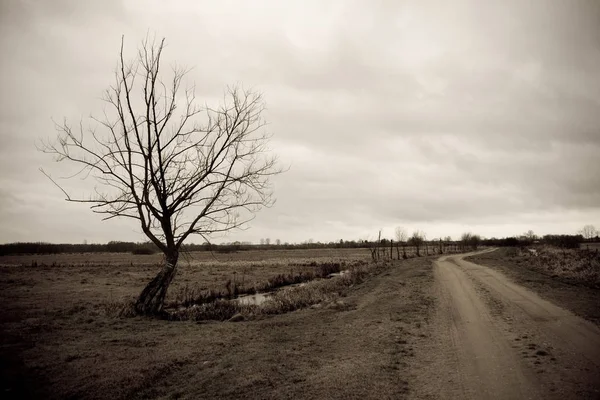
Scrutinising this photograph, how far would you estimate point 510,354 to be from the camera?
7.27 m

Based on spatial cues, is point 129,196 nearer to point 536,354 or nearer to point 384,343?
point 384,343

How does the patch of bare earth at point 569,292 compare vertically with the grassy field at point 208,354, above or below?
above

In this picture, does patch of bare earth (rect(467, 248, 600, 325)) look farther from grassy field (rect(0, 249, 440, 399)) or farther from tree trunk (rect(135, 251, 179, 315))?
tree trunk (rect(135, 251, 179, 315))

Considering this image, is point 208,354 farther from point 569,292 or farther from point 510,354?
point 569,292

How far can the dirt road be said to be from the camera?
565 centimetres

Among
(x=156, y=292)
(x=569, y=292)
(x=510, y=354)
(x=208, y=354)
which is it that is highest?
(x=156, y=292)

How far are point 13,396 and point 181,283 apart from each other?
23.6 m

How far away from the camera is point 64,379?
6.77 metres

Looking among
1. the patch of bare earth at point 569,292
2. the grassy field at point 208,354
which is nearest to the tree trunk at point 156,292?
the grassy field at point 208,354

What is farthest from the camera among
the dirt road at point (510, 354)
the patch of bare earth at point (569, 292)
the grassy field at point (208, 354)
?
the patch of bare earth at point (569, 292)

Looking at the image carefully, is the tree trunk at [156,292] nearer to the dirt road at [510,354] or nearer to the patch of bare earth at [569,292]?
the dirt road at [510,354]

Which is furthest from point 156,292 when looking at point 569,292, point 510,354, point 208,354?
point 569,292

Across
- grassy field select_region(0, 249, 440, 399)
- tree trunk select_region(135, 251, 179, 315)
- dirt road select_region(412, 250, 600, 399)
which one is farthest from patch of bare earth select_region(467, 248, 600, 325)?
tree trunk select_region(135, 251, 179, 315)

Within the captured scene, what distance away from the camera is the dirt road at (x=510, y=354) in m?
5.65
